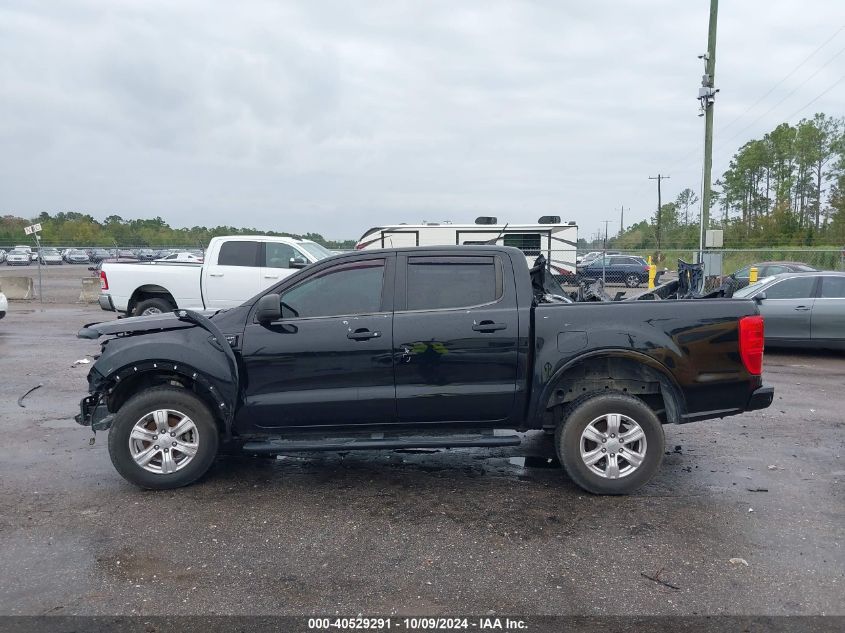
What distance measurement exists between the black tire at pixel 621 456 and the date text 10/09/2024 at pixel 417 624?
1758 mm

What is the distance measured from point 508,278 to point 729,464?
2.59 meters

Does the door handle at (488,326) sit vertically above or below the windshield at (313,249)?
below

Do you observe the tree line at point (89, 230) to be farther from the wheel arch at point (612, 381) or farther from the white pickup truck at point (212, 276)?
the wheel arch at point (612, 381)

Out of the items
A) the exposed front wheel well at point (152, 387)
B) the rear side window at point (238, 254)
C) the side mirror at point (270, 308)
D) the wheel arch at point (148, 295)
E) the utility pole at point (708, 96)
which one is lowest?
the exposed front wheel well at point (152, 387)

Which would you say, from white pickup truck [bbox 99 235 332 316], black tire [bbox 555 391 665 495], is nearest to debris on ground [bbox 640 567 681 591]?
black tire [bbox 555 391 665 495]

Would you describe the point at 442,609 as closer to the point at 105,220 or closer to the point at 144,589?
the point at 144,589

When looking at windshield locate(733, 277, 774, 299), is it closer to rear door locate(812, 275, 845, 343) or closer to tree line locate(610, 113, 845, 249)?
rear door locate(812, 275, 845, 343)

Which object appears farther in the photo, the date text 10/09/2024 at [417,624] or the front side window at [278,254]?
the front side window at [278,254]

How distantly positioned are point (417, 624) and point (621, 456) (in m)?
2.27

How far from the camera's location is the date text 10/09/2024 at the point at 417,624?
324cm

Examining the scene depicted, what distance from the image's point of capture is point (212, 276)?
1246 cm

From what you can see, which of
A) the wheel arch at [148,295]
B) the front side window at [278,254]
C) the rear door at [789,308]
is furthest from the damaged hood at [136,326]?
the rear door at [789,308]

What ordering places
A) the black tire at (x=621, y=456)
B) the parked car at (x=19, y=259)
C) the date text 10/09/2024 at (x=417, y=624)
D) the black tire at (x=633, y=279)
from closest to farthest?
1. the date text 10/09/2024 at (x=417, y=624)
2. the black tire at (x=621, y=456)
3. the black tire at (x=633, y=279)
4. the parked car at (x=19, y=259)

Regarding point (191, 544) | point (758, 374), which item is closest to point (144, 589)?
point (191, 544)
